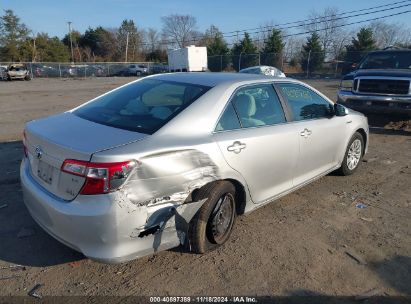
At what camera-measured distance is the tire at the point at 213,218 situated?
3412 millimetres

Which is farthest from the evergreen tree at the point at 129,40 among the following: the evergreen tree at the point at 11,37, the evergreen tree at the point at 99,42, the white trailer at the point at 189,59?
the white trailer at the point at 189,59

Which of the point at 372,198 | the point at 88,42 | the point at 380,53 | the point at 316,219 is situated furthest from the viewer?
the point at 88,42

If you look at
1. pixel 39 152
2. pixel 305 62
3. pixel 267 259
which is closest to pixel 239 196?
pixel 267 259

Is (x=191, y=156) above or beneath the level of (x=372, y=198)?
above

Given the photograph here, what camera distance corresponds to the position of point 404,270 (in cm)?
346

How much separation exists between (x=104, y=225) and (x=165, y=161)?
66 cm

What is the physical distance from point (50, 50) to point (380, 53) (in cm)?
6380

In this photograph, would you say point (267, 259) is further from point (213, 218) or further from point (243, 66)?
point (243, 66)

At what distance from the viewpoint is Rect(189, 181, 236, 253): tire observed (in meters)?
3.41

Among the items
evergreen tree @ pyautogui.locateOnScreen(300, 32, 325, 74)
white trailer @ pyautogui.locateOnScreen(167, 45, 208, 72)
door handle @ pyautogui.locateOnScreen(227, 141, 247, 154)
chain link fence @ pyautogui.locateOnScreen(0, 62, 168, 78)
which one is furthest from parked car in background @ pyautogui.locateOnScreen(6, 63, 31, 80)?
door handle @ pyautogui.locateOnScreen(227, 141, 247, 154)

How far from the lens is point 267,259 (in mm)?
3602

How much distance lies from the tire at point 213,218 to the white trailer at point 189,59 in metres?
40.2

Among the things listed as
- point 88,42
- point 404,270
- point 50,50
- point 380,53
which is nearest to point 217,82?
point 404,270

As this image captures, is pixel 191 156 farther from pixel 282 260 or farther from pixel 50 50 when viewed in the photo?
pixel 50 50
